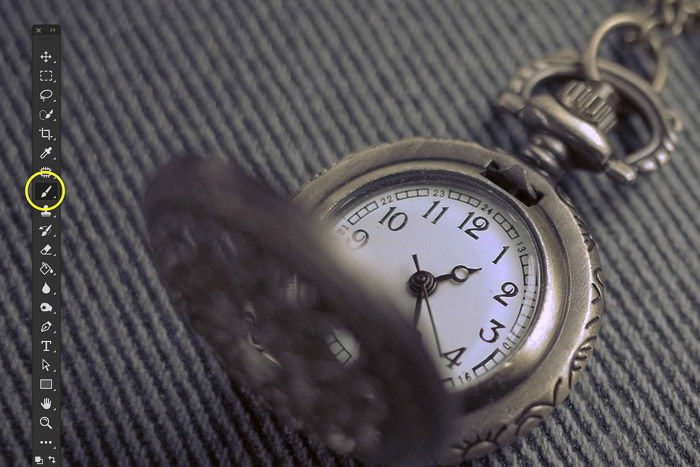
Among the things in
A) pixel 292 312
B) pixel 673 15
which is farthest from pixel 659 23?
pixel 292 312

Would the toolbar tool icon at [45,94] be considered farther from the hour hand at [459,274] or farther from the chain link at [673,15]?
the chain link at [673,15]

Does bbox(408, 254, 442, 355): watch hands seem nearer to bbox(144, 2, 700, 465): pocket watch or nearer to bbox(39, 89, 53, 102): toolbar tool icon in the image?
bbox(144, 2, 700, 465): pocket watch

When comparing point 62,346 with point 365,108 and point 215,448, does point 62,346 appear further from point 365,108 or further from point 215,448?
point 365,108

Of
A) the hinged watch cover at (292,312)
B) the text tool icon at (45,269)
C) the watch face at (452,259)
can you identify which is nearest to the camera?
the hinged watch cover at (292,312)

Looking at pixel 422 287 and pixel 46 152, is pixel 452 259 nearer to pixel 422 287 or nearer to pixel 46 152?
pixel 422 287

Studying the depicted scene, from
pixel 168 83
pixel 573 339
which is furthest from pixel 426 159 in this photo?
pixel 168 83

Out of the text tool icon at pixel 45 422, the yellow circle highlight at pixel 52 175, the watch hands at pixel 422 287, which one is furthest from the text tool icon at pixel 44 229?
the watch hands at pixel 422 287
